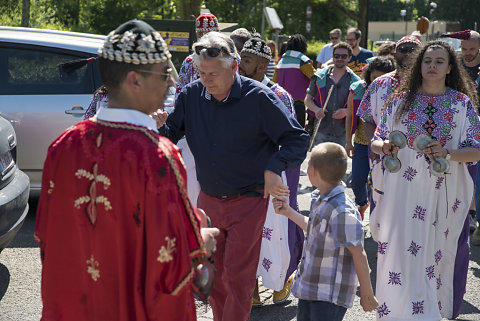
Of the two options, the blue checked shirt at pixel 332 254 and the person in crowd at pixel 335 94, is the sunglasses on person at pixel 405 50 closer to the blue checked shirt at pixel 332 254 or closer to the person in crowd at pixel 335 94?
the person in crowd at pixel 335 94

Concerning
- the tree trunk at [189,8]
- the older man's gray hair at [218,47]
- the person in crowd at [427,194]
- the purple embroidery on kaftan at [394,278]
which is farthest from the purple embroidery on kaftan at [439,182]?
the tree trunk at [189,8]

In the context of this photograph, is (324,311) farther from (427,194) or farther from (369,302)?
(427,194)

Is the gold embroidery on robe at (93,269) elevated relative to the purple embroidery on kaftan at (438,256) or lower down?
elevated

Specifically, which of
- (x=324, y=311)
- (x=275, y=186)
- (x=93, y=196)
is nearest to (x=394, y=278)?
(x=324, y=311)

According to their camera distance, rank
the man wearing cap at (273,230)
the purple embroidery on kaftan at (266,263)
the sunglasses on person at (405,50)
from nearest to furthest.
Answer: the man wearing cap at (273,230), the purple embroidery on kaftan at (266,263), the sunglasses on person at (405,50)

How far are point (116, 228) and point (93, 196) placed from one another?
13cm

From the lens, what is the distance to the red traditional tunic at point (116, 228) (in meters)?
2.30

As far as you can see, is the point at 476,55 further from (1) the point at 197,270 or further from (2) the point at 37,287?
(1) the point at 197,270

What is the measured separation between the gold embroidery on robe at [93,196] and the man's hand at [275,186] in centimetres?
132

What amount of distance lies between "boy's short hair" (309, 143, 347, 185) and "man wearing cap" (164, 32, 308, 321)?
28cm

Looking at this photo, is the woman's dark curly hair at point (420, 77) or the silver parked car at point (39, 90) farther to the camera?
the silver parked car at point (39, 90)

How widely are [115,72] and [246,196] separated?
5.52ft

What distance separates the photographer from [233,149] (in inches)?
151

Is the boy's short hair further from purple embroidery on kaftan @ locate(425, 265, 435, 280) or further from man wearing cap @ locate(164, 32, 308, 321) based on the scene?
purple embroidery on kaftan @ locate(425, 265, 435, 280)
